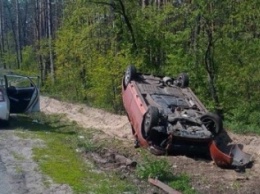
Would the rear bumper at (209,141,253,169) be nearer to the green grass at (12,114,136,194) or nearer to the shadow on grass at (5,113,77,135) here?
the green grass at (12,114,136,194)

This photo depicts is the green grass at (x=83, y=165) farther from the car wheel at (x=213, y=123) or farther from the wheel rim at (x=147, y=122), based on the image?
the car wheel at (x=213, y=123)

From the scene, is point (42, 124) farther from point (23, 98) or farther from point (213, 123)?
point (213, 123)

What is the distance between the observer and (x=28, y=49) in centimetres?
5203

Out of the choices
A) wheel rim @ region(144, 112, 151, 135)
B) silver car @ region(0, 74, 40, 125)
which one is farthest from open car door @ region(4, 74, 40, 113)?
wheel rim @ region(144, 112, 151, 135)

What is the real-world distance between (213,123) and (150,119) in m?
1.43

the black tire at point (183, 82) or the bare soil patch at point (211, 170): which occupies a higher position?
the black tire at point (183, 82)

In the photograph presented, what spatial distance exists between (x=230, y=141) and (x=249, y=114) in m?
5.13

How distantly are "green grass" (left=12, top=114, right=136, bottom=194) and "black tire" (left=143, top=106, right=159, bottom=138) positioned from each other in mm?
1158

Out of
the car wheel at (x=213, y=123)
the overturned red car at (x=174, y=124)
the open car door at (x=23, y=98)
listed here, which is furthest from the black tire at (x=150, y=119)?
the open car door at (x=23, y=98)

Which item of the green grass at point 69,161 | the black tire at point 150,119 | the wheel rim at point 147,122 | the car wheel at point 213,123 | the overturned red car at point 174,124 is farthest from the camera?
the car wheel at point 213,123

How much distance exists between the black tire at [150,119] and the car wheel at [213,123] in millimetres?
1137

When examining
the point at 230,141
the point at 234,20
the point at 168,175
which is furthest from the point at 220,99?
the point at 168,175

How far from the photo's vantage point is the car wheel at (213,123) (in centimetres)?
1176

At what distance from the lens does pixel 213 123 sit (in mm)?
11844
